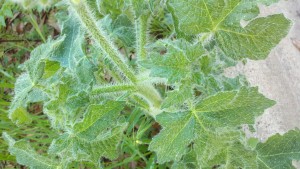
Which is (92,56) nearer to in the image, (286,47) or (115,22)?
(115,22)

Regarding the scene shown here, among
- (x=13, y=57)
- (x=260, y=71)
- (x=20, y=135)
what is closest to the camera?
(x=260, y=71)

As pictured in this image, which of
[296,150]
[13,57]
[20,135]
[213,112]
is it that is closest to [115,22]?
[213,112]

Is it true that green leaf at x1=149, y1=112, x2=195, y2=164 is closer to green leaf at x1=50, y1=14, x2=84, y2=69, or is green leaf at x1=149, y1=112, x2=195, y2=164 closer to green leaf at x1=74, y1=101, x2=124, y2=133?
green leaf at x1=74, y1=101, x2=124, y2=133

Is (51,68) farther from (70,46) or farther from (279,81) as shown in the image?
(279,81)

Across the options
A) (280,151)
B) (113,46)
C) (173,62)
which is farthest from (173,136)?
(280,151)

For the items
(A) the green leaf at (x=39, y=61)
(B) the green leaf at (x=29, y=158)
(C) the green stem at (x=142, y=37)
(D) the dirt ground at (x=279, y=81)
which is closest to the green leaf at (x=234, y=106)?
(C) the green stem at (x=142, y=37)

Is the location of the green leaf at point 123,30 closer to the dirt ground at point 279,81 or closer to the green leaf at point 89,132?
the green leaf at point 89,132
